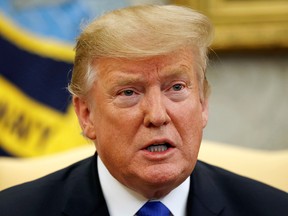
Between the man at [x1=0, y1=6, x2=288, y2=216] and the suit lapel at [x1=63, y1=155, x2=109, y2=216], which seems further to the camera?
the suit lapel at [x1=63, y1=155, x2=109, y2=216]

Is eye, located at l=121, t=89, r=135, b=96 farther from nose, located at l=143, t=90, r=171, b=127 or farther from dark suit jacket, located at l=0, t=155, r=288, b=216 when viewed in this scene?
dark suit jacket, located at l=0, t=155, r=288, b=216

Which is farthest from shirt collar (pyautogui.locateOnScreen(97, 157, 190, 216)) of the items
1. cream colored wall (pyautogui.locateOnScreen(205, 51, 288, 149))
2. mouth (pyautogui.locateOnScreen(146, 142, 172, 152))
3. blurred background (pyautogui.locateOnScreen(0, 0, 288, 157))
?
cream colored wall (pyautogui.locateOnScreen(205, 51, 288, 149))

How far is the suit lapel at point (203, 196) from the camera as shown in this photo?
1844 millimetres

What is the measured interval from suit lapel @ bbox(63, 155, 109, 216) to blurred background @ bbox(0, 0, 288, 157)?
50.9 inches

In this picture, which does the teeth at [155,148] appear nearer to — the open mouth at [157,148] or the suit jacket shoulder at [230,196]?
the open mouth at [157,148]

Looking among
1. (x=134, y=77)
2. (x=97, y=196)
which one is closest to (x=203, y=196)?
(x=97, y=196)

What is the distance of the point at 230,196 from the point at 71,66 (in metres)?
1.52

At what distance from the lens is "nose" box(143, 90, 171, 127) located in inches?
65.1

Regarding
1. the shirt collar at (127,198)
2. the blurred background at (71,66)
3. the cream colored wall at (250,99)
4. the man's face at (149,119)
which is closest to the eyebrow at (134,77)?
the man's face at (149,119)

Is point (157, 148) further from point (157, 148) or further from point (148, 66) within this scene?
point (148, 66)

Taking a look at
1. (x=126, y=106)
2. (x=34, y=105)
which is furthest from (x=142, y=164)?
(x=34, y=105)

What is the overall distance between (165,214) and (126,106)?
27cm

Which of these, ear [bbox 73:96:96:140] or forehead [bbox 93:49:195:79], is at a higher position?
forehead [bbox 93:49:195:79]

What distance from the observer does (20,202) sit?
6.26 feet
